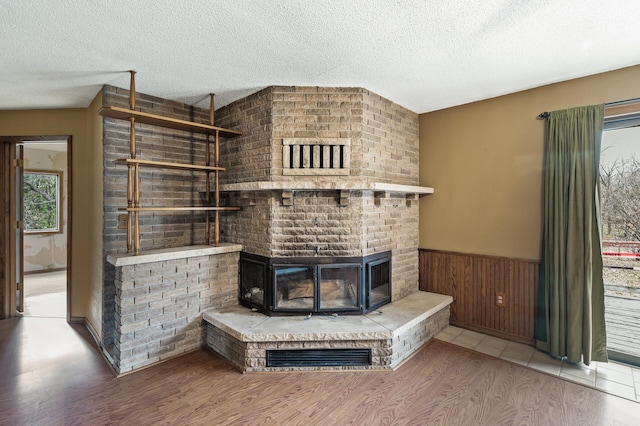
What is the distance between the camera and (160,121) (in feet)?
9.87

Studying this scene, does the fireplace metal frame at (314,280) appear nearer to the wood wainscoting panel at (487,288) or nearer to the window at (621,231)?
the wood wainscoting panel at (487,288)

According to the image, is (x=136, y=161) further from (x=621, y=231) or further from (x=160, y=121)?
(x=621, y=231)

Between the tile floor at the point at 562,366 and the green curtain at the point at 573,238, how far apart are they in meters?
0.10

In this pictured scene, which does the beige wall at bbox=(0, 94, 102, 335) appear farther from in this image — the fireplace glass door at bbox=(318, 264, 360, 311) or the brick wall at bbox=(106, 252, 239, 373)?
the fireplace glass door at bbox=(318, 264, 360, 311)

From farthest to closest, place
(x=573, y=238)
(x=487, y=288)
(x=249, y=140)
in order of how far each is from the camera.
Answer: (x=487, y=288) → (x=249, y=140) → (x=573, y=238)

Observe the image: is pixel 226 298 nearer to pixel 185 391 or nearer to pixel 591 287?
pixel 185 391

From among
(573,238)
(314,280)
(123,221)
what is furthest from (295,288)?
(573,238)

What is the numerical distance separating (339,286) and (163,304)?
1.64 metres

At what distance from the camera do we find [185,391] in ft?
7.77

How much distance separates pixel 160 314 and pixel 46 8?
233 centimetres

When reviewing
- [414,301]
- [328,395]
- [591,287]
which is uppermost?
[591,287]

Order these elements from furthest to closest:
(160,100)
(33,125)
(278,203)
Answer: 1. (33,125)
2. (160,100)
3. (278,203)

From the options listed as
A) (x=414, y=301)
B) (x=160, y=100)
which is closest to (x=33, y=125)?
(x=160, y=100)

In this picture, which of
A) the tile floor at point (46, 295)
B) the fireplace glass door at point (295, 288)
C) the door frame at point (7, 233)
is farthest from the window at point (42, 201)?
the fireplace glass door at point (295, 288)
